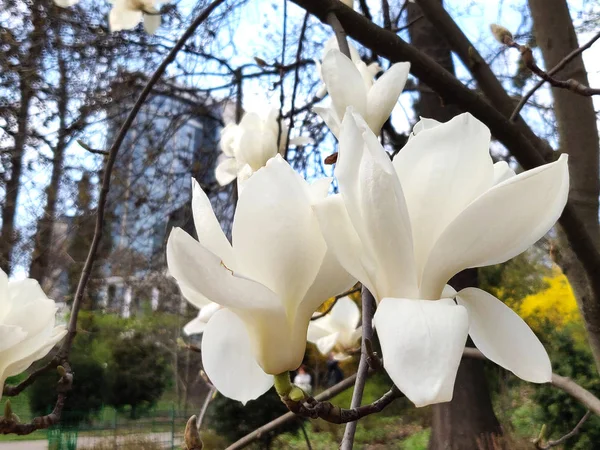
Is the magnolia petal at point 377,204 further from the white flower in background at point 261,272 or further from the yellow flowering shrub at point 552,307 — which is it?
the yellow flowering shrub at point 552,307

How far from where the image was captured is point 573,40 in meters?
1.43

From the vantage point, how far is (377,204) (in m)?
0.29

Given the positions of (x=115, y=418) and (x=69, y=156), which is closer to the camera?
(x=69, y=156)

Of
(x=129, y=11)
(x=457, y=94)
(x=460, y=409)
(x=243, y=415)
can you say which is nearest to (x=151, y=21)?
(x=129, y=11)

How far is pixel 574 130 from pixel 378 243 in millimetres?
1225

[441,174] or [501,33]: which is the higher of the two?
[501,33]

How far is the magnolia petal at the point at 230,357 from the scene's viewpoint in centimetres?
37

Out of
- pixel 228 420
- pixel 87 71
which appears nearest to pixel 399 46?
pixel 87 71

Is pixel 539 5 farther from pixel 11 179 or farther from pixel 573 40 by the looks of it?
pixel 11 179

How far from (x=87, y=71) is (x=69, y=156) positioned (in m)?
0.53

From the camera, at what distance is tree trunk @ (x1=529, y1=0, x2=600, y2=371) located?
116cm

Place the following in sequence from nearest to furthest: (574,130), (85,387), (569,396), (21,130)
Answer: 1. (574,130)
2. (21,130)
3. (569,396)
4. (85,387)

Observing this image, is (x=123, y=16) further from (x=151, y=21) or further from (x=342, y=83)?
(x=342, y=83)

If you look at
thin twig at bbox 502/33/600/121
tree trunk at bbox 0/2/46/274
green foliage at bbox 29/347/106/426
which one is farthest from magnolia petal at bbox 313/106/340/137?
green foliage at bbox 29/347/106/426
